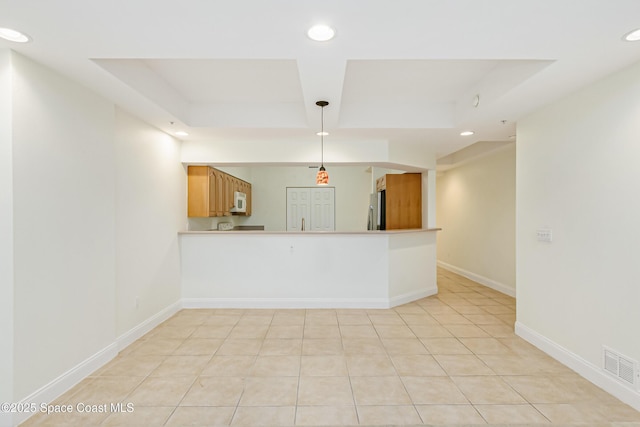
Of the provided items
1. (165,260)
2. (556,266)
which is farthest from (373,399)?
(165,260)

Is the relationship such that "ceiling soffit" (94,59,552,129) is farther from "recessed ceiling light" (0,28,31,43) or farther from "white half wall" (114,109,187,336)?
"white half wall" (114,109,187,336)

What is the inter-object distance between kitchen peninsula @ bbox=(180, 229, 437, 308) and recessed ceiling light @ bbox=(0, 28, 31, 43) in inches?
113

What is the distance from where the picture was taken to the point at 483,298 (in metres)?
4.87

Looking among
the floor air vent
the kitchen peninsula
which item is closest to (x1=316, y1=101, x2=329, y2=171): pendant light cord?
the kitchen peninsula

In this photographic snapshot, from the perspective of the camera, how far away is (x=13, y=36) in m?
1.81

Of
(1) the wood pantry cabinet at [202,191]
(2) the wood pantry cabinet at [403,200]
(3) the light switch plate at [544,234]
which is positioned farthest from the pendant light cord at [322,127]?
(3) the light switch plate at [544,234]

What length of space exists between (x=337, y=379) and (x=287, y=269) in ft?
7.02

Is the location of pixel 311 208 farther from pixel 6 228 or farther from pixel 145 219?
pixel 6 228

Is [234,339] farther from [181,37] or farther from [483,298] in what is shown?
[483,298]

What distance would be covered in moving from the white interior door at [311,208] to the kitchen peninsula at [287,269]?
3.63m

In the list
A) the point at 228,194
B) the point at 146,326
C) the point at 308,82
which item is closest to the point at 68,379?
the point at 146,326

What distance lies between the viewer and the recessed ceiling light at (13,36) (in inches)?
69.5

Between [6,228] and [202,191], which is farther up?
[202,191]

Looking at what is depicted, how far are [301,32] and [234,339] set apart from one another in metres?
2.92
